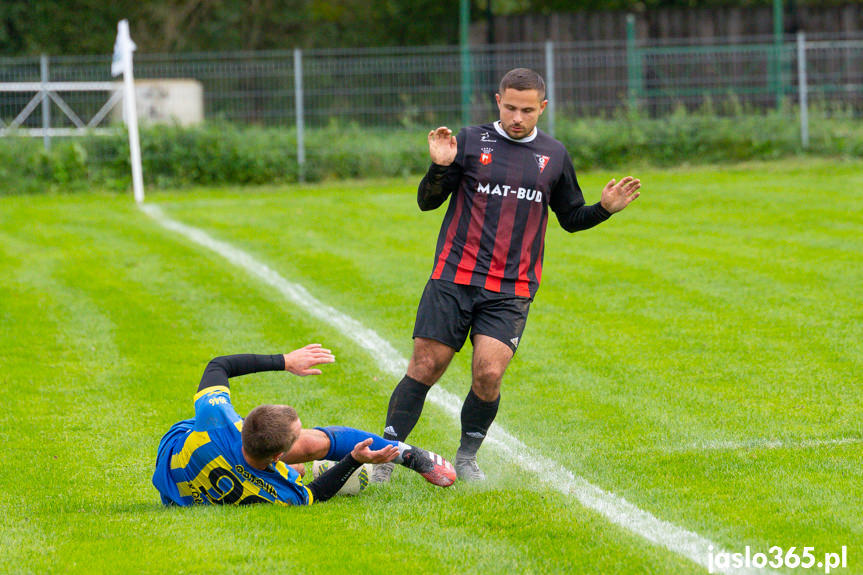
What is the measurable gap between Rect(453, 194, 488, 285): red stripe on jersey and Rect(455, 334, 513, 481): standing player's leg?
1.07ft

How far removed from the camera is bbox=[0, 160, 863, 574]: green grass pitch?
192 inches

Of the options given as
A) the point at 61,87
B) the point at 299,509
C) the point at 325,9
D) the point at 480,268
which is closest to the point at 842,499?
the point at 480,268

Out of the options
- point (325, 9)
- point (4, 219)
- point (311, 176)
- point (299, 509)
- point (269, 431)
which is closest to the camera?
point (269, 431)

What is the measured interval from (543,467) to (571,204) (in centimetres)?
140

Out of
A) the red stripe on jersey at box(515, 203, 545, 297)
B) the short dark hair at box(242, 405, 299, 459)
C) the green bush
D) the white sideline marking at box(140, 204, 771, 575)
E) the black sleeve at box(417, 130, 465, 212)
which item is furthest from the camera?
the green bush

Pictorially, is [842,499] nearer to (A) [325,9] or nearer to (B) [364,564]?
(B) [364,564]

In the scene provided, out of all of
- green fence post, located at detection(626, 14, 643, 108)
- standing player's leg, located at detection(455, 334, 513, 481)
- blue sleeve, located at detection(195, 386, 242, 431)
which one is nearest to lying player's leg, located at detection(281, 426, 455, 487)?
standing player's leg, located at detection(455, 334, 513, 481)

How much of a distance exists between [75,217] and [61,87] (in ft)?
16.8

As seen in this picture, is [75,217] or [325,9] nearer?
[75,217]

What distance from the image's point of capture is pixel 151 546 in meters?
4.85

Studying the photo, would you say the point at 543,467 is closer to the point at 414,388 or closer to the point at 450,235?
the point at 414,388

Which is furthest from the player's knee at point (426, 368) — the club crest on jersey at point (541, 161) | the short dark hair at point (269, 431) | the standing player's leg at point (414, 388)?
the club crest on jersey at point (541, 161)

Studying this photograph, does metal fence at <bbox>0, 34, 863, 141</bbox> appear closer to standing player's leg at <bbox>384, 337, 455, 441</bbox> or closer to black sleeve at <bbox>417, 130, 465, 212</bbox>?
black sleeve at <bbox>417, 130, 465, 212</bbox>

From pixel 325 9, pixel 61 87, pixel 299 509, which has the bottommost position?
pixel 299 509
